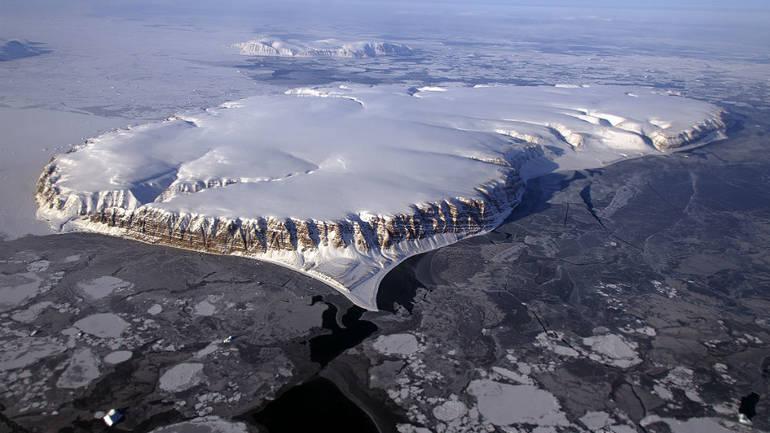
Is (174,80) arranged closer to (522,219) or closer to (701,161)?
(522,219)

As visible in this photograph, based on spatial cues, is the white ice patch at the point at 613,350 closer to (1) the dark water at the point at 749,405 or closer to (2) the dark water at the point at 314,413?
(1) the dark water at the point at 749,405

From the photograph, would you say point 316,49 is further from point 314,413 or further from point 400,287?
point 314,413

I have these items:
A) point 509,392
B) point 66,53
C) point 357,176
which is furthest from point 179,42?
point 509,392

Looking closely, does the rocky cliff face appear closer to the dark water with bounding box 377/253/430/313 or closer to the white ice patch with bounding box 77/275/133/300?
the dark water with bounding box 377/253/430/313

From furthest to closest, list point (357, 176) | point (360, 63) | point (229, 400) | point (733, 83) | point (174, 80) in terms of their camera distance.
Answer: point (360, 63) < point (733, 83) < point (174, 80) < point (357, 176) < point (229, 400)

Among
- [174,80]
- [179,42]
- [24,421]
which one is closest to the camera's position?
[24,421]

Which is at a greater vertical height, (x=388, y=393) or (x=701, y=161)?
(x=701, y=161)

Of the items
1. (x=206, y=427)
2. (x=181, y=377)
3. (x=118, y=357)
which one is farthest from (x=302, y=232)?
(x=206, y=427)

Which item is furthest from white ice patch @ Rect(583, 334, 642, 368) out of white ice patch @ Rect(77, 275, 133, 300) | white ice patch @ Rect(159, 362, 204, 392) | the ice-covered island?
white ice patch @ Rect(77, 275, 133, 300)
